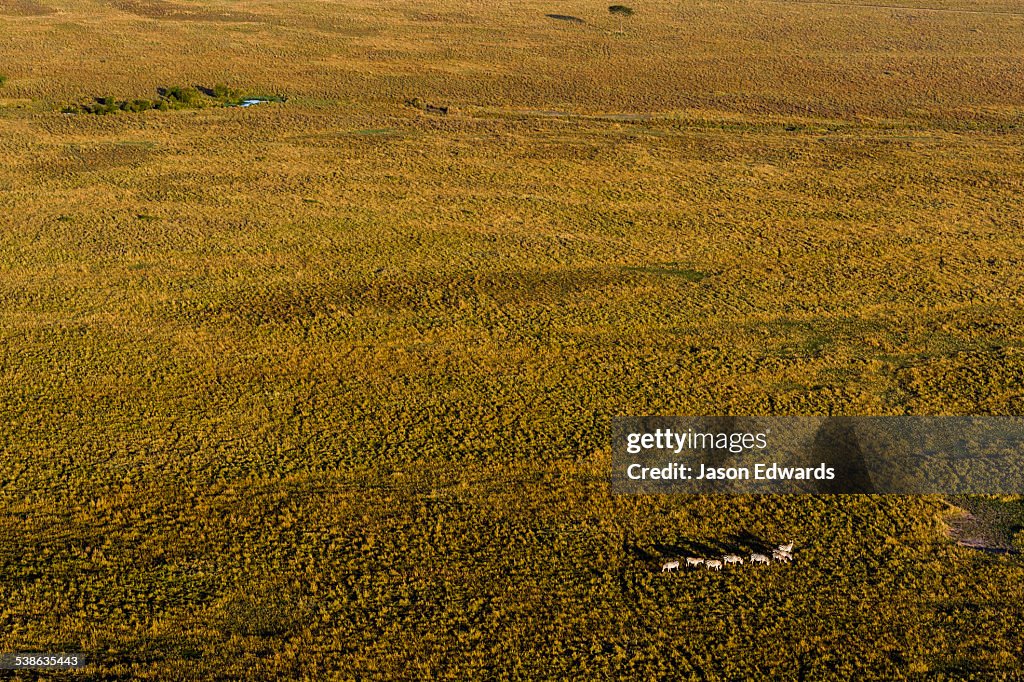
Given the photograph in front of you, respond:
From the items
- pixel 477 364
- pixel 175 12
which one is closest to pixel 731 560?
pixel 477 364

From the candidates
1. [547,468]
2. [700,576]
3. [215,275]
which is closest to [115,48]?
[215,275]

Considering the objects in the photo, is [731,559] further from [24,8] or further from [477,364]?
[24,8]

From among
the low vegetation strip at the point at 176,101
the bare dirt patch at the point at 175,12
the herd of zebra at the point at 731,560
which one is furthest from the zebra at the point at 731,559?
the bare dirt patch at the point at 175,12

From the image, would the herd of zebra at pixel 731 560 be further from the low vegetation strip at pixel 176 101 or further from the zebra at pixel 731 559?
the low vegetation strip at pixel 176 101

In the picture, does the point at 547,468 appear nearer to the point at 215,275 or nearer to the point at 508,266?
the point at 508,266

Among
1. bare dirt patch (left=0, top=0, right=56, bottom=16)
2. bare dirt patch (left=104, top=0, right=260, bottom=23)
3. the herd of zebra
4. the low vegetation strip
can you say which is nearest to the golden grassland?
the herd of zebra

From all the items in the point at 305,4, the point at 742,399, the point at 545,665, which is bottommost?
the point at 545,665
